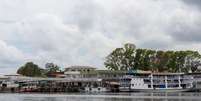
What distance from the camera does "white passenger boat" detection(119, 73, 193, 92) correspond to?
184m

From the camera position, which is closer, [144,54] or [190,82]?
[190,82]

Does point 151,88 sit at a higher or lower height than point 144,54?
lower

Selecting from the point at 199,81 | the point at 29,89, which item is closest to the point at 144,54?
the point at 199,81

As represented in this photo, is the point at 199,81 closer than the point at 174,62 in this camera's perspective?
Yes

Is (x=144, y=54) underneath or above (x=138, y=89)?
above

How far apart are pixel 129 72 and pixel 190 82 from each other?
22.8 m

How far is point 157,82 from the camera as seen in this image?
189 meters

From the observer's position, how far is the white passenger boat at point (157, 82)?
184 m

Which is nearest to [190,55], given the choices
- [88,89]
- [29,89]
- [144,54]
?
[144,54]

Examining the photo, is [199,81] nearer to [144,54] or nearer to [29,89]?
[144,54]

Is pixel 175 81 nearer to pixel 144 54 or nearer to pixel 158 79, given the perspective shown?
pixel 158 79

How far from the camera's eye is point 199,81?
184875mm

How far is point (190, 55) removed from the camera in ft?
649

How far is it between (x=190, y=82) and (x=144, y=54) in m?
23.3
